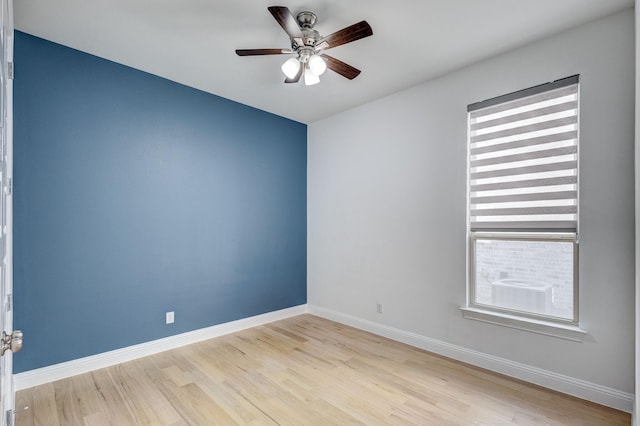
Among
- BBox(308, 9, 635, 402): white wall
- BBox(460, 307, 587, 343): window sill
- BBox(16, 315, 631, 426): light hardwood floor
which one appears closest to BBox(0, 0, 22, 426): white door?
BBox(16, 315, 631, 426): light hardwood floor

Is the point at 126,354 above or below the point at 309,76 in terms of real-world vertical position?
below

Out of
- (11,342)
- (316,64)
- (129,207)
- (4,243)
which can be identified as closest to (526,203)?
(316,64)

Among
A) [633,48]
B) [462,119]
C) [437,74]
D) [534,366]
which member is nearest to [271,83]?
[437,74]

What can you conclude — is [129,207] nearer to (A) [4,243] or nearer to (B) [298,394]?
(A) [4,243]

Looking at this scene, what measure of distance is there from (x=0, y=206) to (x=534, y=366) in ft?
11.5

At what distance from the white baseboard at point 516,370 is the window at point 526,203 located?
42cm

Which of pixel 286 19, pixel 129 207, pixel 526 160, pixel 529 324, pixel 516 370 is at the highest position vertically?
pixel 286 19

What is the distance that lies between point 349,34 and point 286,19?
1.35ft

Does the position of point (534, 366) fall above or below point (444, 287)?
below

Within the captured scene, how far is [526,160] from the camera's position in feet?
8.95

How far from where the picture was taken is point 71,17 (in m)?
2.43

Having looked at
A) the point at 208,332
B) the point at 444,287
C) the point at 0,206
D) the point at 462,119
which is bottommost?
the point at 208,332

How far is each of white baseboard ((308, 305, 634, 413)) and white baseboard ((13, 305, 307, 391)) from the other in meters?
1.43

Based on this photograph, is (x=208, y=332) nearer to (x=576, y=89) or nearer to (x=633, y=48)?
(x=576, y=89)
